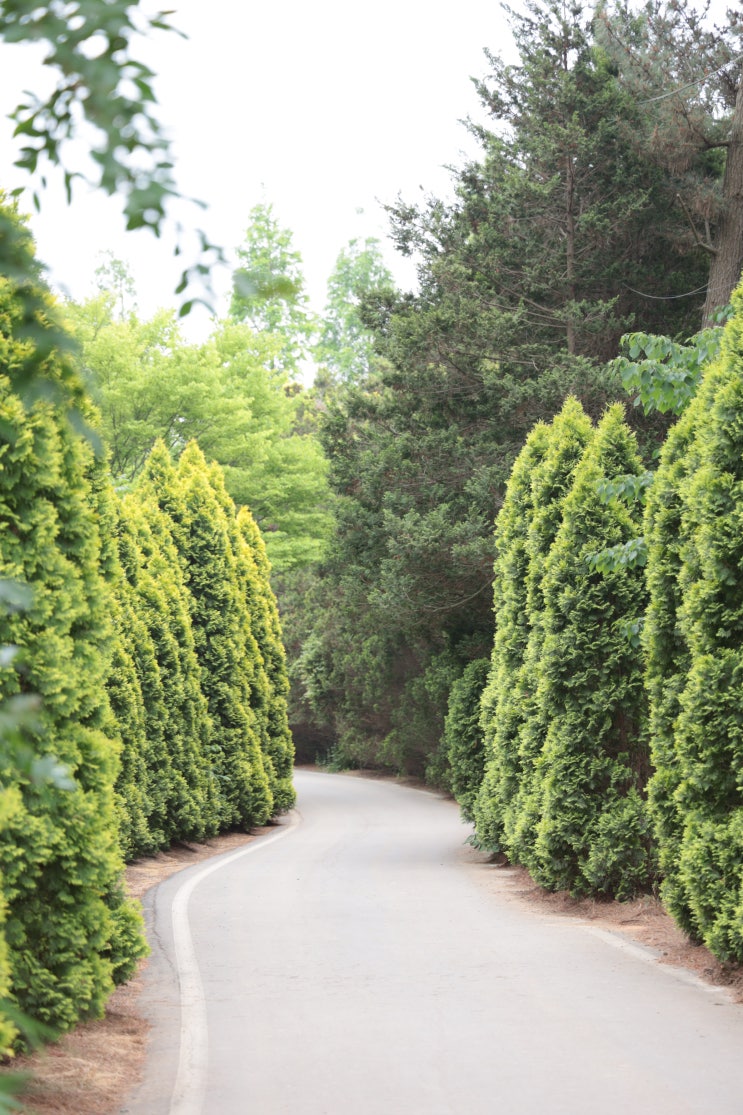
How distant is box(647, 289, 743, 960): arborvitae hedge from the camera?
A: 7.80 metres

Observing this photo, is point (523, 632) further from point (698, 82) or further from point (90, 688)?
point (698, 82)

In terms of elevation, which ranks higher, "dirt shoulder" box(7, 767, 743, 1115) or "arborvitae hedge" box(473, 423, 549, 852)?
"arborvitae hedge" box(473, 423, 549, 852)

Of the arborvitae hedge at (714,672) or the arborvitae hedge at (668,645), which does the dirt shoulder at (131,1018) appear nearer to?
the arborvitae hedge at (714,672)

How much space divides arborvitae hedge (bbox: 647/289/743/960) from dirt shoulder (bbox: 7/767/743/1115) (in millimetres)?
480

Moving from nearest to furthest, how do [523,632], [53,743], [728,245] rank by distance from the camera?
[53,743]
[523,632]
[728,245]

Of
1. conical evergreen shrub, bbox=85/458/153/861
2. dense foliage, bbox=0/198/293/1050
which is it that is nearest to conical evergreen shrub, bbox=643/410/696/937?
dense foliage, bbox=0/198/293/1050

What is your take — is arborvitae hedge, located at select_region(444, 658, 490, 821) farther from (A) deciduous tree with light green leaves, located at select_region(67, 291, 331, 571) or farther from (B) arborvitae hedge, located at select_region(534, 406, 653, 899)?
(A) deciduous tree with light green leaves, located at select_region(67, 291, 331, 571)

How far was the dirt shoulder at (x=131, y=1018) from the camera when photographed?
5457mm

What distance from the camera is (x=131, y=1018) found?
708cm

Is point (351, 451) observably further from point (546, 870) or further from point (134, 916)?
point (134, 916)

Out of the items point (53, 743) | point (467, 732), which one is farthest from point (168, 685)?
point (53, 743)

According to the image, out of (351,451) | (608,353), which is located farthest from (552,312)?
(351,451)

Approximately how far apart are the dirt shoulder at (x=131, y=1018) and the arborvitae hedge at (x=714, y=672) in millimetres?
480

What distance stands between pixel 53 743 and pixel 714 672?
4432 mm
